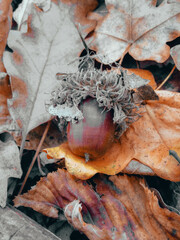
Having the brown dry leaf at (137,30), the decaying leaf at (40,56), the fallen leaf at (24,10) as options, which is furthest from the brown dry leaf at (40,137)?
the fallen leaf at (24,10)

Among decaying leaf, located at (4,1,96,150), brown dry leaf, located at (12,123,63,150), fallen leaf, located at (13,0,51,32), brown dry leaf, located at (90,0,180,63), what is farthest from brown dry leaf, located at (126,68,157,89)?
fallen leaf, located at (13,0,51,32)

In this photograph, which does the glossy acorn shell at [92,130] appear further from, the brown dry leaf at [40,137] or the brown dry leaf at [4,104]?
the brown dry leaf at [4,104]

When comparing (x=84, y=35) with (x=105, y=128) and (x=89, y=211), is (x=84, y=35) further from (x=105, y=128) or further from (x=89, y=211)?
(x=89, y=211)

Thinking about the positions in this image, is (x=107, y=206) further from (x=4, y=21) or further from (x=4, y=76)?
(x=4, y=21)

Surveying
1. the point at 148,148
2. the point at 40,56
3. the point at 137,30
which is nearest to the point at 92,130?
the point at 148,148

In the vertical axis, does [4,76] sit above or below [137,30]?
below

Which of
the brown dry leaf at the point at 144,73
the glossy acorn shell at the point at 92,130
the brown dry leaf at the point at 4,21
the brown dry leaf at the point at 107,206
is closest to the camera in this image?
the brown dry leaf at the point at 107,206
